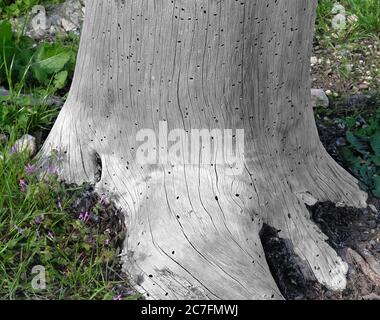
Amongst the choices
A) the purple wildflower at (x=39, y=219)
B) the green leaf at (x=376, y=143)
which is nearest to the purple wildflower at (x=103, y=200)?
the purple wildflower at (x=39, y=219)

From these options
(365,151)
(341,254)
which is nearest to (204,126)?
(341,254)

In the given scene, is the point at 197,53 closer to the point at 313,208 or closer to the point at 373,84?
the point at 313,208

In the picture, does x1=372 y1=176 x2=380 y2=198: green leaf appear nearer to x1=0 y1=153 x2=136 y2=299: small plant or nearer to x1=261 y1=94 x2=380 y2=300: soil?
x1=261 y1=94 x2=380 y2=300: soil

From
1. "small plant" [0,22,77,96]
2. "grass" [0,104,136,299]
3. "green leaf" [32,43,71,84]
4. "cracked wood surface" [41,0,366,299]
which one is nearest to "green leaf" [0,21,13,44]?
"small plant" [0,22,77,96]

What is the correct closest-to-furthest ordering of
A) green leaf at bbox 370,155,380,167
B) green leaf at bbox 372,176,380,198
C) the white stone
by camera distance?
1. green leaf at bbox 372,176,380,198
2. green leaf at bbox 370,155,380,167
3. the white stone

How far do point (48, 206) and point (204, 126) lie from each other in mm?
893

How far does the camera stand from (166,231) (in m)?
3.26

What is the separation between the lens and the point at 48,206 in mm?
3477

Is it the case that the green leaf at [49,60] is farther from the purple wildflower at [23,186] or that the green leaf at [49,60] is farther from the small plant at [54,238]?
the purple wildflower at [23,186]

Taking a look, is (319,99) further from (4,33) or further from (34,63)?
(4,33)

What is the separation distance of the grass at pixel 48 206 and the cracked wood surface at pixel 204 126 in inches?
5.1

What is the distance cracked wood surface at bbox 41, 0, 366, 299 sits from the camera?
3074mm

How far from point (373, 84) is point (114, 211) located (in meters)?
2.30

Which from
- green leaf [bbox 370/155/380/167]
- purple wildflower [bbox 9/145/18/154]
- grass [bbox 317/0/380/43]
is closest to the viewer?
purple wildflower [bbox 9/145/18/154]
